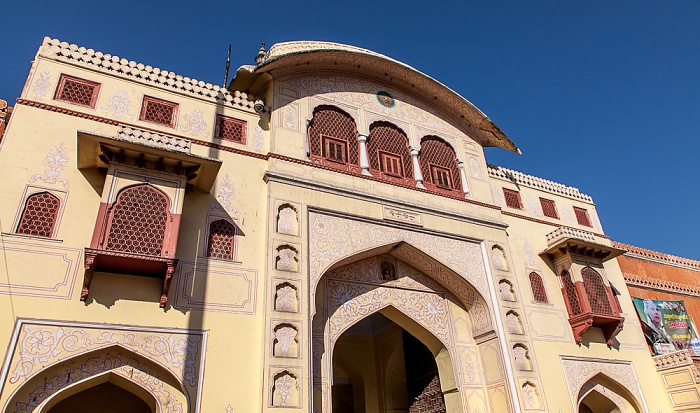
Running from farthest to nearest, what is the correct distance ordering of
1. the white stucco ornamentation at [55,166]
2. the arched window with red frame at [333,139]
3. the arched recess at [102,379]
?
the arched window with red frame at [333,139] → the white stucco ornamentation at [55,166] → the arched recess at [102,379]

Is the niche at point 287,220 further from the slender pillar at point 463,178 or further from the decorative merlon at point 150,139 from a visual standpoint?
the slender pillar at point 463,178

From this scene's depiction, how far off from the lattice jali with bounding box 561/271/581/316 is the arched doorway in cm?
307

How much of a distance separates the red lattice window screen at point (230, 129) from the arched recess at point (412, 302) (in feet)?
8.75

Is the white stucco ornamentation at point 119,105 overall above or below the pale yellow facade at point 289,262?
above

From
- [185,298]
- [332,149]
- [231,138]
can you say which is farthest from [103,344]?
[332,149]

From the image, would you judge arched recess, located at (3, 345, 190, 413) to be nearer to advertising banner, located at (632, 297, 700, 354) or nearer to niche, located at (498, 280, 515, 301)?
niche, located at (498, 280, 515, 301)

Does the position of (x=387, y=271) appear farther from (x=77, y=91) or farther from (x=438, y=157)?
(x=77, y=91)

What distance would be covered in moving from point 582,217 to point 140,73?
10.4 meters

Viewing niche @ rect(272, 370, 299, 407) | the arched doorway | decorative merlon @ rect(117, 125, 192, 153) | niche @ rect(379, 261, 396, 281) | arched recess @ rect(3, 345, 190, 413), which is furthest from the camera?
the arched doorway

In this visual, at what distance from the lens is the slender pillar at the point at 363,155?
9.42m

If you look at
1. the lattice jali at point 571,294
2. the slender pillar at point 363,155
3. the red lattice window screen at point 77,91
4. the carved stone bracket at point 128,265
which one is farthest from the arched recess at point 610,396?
the red lattice window screen at point 77,91

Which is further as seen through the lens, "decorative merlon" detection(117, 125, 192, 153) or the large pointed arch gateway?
the large pointed arch gateway

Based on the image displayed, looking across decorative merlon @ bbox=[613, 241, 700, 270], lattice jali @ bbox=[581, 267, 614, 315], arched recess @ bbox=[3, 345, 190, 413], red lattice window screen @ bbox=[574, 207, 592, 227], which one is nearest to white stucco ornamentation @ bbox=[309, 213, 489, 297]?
arched recess @ bbox=[3, 345, 190, 413]

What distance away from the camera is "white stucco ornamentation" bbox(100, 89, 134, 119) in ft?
25.1
